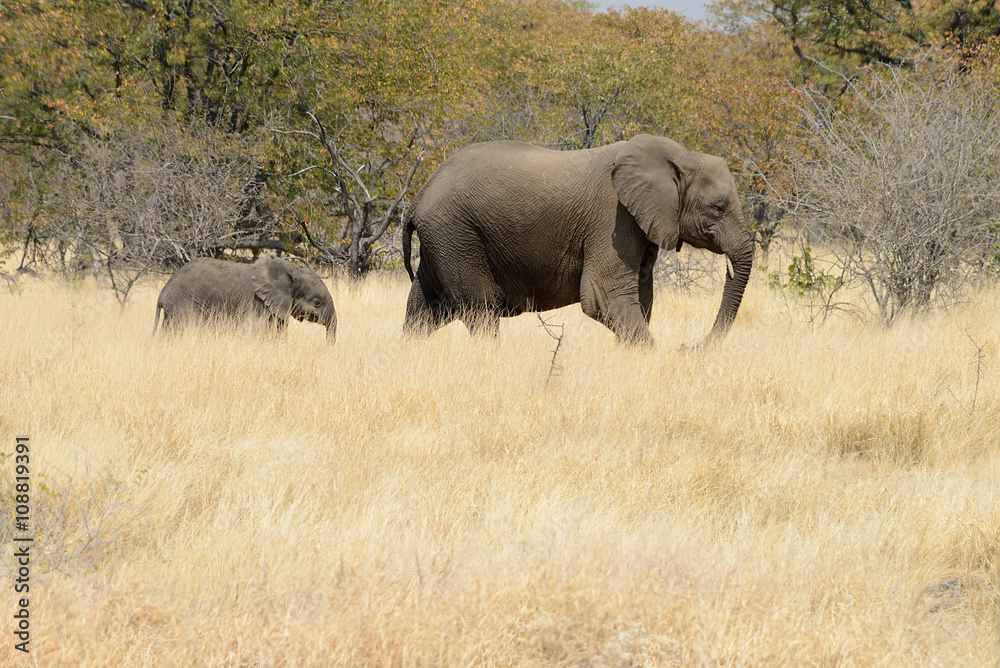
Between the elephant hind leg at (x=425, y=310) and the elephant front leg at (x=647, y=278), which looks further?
the elephant hind leg at (x=425, y=310)

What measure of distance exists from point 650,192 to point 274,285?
341cm

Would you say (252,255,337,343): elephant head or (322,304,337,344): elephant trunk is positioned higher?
(252,255,337,343): elephant head

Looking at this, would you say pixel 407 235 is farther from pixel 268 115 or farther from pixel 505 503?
pixel 268 115

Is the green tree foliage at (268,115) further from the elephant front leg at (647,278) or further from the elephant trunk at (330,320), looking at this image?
the elephant front leg at (647,278)

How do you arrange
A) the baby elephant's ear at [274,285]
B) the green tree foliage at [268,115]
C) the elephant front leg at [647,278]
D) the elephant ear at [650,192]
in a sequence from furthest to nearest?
the green tree foliage at [268,115] < the baby elephant's ear at [274,285] < the elephant front leg at [647,278] < the elephant ear at [650,192]

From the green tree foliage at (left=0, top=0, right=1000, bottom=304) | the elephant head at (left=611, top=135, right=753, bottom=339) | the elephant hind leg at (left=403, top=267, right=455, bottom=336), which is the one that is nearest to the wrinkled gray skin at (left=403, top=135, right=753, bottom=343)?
the elephant head at (left=611, top=135, right=753, bottom=339)

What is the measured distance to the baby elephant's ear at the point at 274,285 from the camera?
321 inches

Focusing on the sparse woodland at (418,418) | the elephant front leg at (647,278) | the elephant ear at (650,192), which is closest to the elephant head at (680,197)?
the elephant ear at (650,192)

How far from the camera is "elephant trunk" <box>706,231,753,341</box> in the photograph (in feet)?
23.9

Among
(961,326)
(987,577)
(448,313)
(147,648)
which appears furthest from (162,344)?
(961,326)

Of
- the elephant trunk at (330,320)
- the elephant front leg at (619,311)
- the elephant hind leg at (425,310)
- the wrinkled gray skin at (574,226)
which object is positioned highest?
the wrinkled gray skin at (574,226)

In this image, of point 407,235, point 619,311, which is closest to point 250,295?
point 407,235
